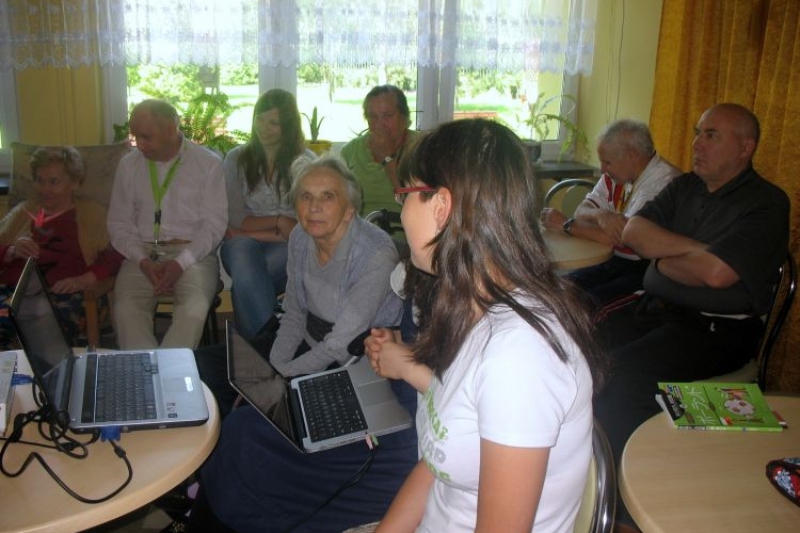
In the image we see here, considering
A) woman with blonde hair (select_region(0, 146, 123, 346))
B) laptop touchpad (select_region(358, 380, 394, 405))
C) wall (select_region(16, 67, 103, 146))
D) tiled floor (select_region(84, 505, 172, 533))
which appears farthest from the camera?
wall (select_region(16, 67, 103, 146))

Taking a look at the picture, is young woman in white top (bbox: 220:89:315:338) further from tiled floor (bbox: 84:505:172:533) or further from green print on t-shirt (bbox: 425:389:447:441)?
Answer: green print on t-shirt (bbox: 425:389:447:441)

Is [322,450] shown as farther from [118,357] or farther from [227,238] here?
[227,238]

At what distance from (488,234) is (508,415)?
0.85 feet

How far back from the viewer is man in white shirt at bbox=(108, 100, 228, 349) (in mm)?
2977

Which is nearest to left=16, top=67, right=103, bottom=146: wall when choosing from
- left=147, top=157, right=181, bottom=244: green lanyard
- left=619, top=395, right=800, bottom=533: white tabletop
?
left=147, top=157, right=181, bottom=244: green lanyard

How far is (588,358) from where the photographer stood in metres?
1.04

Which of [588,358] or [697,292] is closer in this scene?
[588,358]

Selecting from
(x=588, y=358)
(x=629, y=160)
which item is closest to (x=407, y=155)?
(x=588, y=358)

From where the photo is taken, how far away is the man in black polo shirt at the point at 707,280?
7.08 feet

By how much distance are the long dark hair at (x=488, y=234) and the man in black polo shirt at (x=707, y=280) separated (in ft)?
3.96

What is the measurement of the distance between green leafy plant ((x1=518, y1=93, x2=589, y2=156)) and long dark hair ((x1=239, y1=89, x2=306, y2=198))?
5.09 ft

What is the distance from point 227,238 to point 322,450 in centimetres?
196

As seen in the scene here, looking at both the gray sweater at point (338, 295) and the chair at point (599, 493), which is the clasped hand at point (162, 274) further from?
the chair at point (599, 493)

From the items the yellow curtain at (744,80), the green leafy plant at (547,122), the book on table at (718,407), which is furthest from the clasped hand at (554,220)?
the book on table at (718,407)
